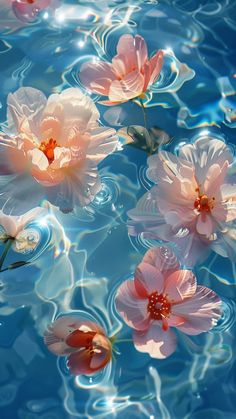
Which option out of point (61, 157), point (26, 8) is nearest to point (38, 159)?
point (61, 157)

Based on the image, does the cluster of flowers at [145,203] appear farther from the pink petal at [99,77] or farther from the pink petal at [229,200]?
the pink petal at [99,77]

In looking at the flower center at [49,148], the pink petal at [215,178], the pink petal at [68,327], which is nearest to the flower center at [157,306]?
the pink petal at [68,327]

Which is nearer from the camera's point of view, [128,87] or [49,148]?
[49,148]

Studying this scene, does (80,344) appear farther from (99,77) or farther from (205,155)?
(99,77)

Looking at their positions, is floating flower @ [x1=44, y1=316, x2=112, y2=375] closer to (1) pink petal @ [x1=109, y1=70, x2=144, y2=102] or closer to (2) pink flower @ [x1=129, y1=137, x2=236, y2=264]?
(2) pink flower @ [x1=129, y1=137, x2=236, y2=264]

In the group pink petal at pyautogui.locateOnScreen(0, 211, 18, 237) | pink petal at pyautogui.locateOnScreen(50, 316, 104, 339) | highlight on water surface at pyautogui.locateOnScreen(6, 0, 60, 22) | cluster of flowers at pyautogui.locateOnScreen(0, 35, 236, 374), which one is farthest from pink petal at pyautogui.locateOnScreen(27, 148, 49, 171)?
highlight on water surface at pyautogui.locateOnScreen(6, 0, 60, 22)

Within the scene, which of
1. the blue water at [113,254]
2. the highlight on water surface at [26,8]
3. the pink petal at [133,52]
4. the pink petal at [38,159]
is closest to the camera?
the pink petal at [38,159]

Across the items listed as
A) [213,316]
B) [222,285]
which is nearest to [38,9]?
[222,285]
